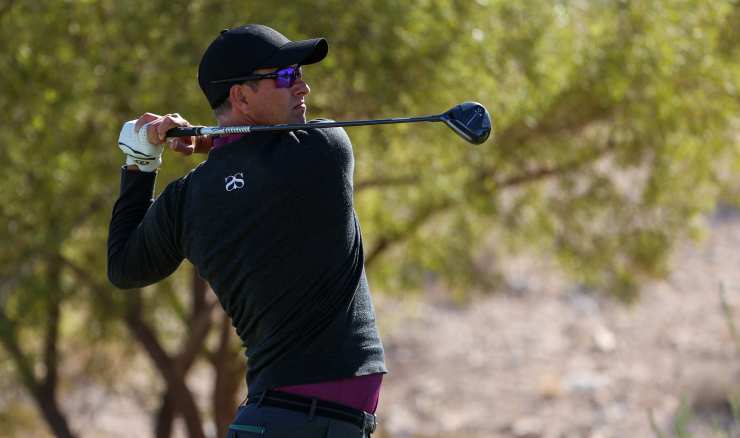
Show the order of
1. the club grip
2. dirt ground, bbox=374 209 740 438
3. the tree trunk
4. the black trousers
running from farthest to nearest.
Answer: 1. dirt ground, bbox=374 209 740 438
2. the tree trunk
3. the club grip
4. the black trousers

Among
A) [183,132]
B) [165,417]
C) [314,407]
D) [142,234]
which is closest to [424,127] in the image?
[183,132]

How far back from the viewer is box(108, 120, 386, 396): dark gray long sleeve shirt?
196 centimetres

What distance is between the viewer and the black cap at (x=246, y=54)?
A: 2055 mm

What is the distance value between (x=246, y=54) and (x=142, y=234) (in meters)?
0.57

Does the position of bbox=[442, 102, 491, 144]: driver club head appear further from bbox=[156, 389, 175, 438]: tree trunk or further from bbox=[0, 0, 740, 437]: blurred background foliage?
bbox=[156, 389, 175, 438]: tree trunk

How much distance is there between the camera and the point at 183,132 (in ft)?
7.25

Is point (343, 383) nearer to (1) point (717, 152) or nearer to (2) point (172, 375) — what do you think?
(1) point (717, 152)

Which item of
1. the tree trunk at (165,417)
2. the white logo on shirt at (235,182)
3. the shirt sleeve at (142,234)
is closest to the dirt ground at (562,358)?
the tree trunk at (165,417)

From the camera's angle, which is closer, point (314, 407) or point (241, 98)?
point (314, 407)

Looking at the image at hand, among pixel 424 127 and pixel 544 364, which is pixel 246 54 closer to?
pixel 424 127

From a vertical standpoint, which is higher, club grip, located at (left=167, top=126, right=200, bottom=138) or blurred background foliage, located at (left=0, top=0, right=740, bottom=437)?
blurred background foliage, located at (left=0, top=0, right=740, bottom=437)

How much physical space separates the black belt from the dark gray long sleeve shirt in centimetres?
3

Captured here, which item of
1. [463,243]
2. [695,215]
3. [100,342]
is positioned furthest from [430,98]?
[100,342]

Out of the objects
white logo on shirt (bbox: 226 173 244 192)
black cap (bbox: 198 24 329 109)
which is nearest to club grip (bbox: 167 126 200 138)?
black cap (bbox: 198 24 329 109)
